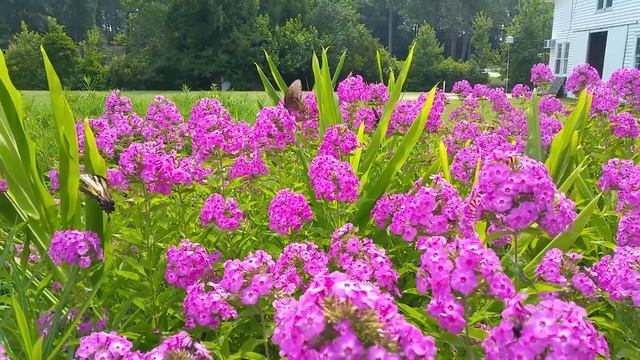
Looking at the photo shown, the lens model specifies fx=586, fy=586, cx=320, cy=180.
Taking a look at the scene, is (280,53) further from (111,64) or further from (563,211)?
(563,211)

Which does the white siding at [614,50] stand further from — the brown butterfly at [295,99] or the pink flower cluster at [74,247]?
the pink flower cluster at [74,247]

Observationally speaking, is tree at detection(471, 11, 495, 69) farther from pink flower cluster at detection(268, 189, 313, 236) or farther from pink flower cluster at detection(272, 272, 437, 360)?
pink flower cluster at detection(272, 272, 437, 360)

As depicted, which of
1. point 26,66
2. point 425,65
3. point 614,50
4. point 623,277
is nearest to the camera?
point 623,277

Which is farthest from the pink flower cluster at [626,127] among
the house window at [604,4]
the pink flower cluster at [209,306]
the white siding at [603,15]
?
the house window at [604,4]

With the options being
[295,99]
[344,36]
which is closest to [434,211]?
[295,99]

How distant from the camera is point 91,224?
3.06 meters

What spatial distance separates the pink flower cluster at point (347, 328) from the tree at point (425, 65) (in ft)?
131

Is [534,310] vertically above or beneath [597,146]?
above

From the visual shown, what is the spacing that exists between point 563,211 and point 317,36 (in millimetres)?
38467

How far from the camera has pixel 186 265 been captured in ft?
8.15

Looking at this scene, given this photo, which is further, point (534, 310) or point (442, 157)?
point (442, 157)

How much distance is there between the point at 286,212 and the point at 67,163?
1305 mm

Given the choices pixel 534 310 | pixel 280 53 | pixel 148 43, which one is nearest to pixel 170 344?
pixel 534 310

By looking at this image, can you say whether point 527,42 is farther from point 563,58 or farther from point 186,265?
point 186,265
